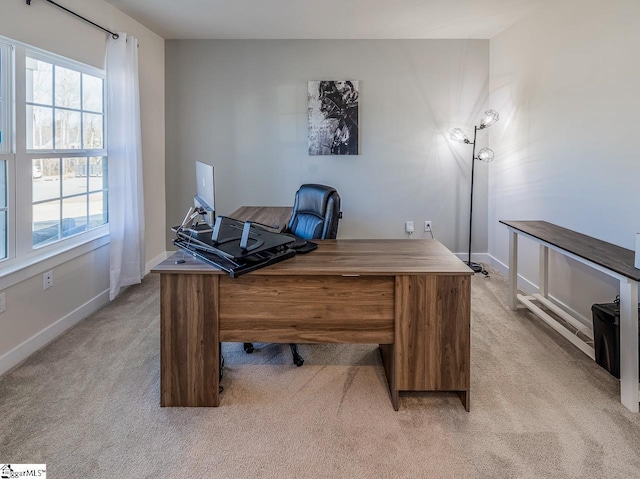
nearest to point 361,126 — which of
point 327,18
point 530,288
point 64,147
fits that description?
point 327,18

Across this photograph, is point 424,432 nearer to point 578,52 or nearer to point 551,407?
point 551,407

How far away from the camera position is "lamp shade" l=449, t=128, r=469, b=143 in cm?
430

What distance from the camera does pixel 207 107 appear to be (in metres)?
4.50

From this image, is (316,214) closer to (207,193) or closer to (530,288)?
(207,193)

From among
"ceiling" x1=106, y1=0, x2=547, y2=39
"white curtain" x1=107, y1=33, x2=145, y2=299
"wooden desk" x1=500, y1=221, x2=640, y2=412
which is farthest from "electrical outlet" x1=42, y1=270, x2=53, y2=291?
"wooden desk" x1=500, y1=221, x2=640, y2=412

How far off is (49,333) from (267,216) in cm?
187

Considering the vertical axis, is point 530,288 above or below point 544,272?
below

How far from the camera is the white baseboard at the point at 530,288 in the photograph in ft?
9.53

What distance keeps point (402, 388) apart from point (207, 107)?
3.71 meters

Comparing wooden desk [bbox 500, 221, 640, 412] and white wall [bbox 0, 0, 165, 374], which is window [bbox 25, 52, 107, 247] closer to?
white wall [bbox 0, 0, 165, 374]

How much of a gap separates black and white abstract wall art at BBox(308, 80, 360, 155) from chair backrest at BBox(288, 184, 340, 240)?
129 cm

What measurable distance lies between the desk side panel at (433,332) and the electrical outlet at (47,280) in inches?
91.7

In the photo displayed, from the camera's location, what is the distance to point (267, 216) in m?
3.75

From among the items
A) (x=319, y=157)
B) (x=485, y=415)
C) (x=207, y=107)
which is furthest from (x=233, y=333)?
(x=207, y=107)
